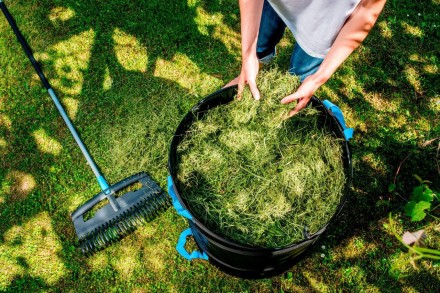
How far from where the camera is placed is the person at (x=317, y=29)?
1.96 meters

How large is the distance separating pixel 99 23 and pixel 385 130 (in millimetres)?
3346

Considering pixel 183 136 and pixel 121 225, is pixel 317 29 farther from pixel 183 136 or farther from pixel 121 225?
pixel 121 225

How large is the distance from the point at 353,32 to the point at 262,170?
97cm

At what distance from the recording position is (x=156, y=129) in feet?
11.0

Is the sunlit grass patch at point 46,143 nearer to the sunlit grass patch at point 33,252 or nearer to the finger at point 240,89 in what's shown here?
the sunlit grass patch at point 33,252

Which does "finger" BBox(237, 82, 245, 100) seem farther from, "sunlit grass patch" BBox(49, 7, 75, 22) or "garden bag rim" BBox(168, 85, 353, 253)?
"sunlit grass patch" BBox(49, 7, 75, 22)

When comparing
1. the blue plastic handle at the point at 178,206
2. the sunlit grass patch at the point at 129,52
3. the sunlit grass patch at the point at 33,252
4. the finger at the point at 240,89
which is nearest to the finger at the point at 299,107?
the finger at the point at 240,89

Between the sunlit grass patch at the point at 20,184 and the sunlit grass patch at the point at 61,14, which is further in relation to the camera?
the sunlit grass patch at the point at 61,14

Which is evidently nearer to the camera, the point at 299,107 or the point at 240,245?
the point at 240,245

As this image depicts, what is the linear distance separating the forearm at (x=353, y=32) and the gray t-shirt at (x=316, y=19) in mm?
56

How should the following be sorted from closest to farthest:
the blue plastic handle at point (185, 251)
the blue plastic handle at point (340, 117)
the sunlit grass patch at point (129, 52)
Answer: the blue plastic handle at point (340, 117), the blue plastic handle at point (185, 251), the sunlit grass patch at point (129, 52)

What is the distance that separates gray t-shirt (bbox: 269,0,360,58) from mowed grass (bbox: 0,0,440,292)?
1452 millimetres

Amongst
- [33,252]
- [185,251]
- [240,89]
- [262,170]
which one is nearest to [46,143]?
[33,252]

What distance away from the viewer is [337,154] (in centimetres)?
227
